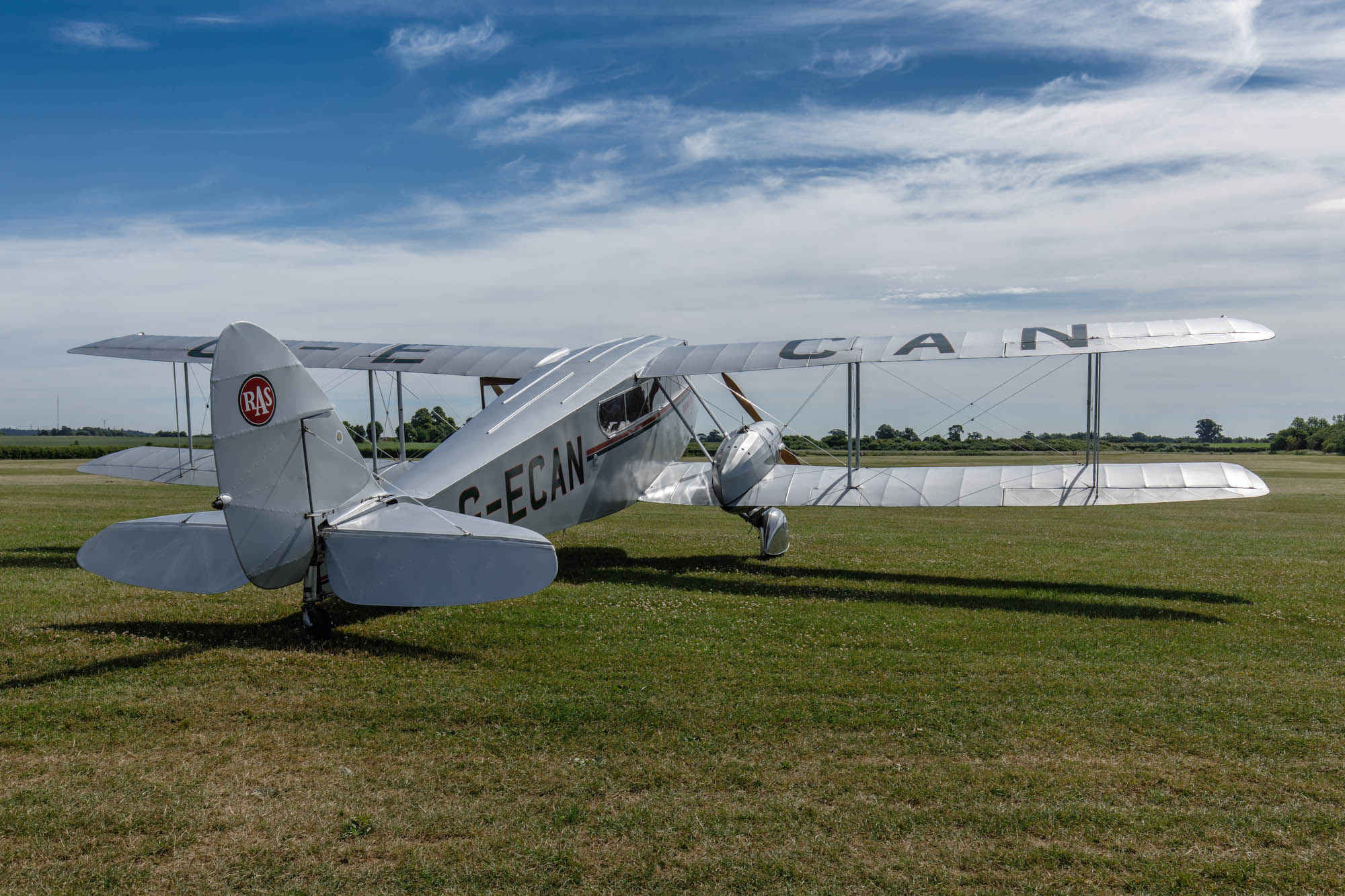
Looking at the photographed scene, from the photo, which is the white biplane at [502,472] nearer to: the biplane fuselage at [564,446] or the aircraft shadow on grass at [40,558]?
the biplane fuselage at [564,446]

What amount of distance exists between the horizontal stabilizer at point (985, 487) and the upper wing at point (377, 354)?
2.84m

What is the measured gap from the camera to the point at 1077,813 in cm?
445

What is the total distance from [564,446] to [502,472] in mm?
1471

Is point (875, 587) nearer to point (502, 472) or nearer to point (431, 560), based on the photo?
point (502, 472)

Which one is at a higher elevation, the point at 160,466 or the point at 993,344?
the point at 993,344

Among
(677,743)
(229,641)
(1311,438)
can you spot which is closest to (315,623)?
(229,641)

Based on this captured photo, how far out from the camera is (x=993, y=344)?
35.2ft

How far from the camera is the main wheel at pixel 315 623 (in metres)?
7.53

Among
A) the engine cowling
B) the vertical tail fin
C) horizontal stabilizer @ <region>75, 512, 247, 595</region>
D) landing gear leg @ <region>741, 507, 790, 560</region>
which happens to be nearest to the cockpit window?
the engine cowling

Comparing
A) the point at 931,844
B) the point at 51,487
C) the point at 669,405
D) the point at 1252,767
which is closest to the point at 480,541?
the point at 931,844

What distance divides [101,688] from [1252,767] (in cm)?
724

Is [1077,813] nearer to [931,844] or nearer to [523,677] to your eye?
[931,844]

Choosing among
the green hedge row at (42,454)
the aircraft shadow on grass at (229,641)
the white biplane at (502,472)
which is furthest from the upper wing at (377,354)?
the green hedge row at (42,454)

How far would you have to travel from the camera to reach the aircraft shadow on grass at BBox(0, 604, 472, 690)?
678cm
